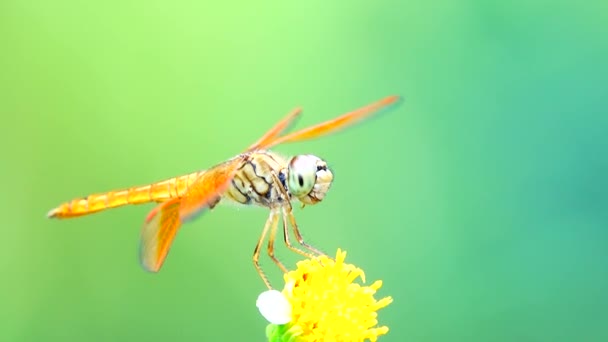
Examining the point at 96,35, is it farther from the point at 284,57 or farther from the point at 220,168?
the point at 220,168

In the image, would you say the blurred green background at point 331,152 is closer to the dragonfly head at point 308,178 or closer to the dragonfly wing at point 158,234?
the dragonfly head at point 308,178

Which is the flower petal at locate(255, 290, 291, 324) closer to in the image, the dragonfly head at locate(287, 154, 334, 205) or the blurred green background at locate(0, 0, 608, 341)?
the dragonfly head at locate(287, 154, 334, 205)

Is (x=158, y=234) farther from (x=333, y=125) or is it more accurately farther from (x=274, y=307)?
(x=333, y=125)

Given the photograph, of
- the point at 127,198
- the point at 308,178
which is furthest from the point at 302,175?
the point at 127,198

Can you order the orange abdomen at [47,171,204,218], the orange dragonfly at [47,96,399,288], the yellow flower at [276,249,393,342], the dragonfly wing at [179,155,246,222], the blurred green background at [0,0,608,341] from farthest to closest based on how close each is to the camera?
the blurred green background at [0,0,608,341] < the orange abdomen at [47,171,204,218] < the orange dragonfly at [47,96,399,288] < the yellow flower at [276,249,393,342] < the dragonfly wing at [179,155,246,222]

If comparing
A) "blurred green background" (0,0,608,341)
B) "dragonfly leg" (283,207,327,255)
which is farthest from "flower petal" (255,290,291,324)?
"blurred green background" (0,0,608,341)

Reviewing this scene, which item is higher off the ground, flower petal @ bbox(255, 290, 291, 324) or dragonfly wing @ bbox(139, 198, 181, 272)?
dragonfly wing @ bbox(139, 198, 181, 272)

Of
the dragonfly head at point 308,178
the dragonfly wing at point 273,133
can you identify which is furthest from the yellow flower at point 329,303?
the dragonfly wing at point 273,133
